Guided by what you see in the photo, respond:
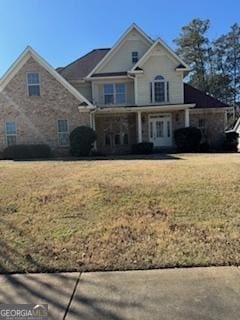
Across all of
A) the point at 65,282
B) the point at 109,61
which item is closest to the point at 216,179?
the point at 65,282

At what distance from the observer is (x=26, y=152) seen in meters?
24.1

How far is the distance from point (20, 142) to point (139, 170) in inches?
599

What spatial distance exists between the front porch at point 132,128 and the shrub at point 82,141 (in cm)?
425

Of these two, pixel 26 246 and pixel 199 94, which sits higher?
pixel 199 94

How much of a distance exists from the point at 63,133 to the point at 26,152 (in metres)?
2.87

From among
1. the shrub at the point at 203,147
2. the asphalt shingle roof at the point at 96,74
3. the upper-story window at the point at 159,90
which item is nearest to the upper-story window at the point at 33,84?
the asphalt shingle roof at the point at 96,74

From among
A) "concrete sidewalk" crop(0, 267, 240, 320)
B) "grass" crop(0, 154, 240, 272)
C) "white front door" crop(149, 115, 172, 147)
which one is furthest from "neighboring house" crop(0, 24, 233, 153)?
"concrete sidewalk" crop(0, 267, 240, 320)

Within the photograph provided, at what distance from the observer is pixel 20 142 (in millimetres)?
25703

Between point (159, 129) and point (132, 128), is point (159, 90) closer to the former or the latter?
point (159, 129)

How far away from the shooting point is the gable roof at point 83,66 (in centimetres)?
2969

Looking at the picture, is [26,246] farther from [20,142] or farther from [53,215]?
[20,142]

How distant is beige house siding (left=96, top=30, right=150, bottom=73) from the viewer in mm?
28906

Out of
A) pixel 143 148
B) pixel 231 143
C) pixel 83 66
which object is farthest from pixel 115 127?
pixel 231 143

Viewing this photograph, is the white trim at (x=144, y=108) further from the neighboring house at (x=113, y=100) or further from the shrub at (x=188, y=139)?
the shrub at (x=188, y=139)
